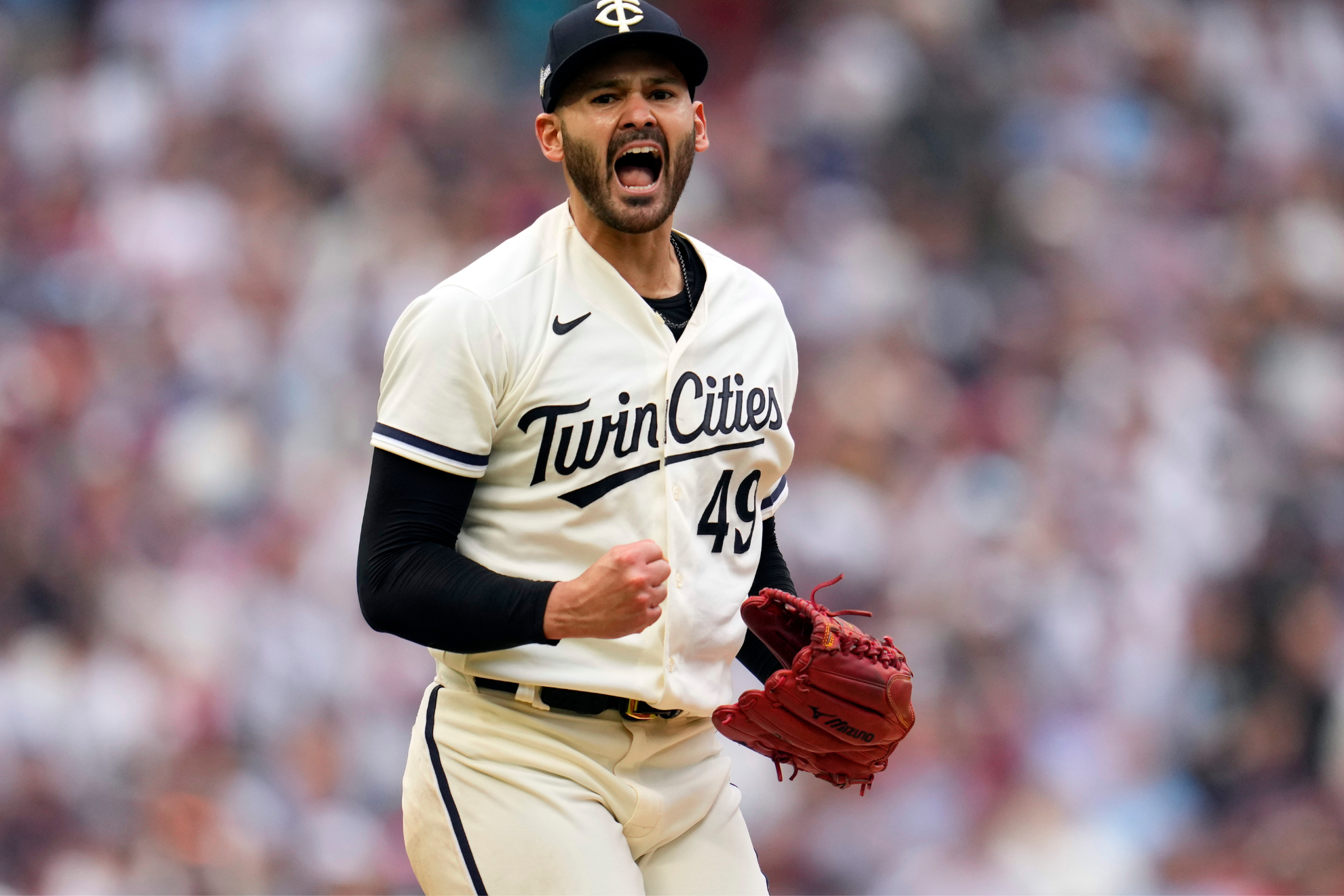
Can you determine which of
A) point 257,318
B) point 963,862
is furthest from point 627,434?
point 257,318

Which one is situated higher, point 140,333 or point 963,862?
point 140,333

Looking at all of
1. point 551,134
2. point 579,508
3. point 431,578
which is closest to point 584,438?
point 579,508

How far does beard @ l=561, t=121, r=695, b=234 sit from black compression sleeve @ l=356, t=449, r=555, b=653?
0.54 meters

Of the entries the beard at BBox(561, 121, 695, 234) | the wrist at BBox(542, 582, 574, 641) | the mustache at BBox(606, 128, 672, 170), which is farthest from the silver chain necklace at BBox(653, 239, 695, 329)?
the wrist at BBox(542, 582, 574, 641)

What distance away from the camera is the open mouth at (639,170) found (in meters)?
2.72

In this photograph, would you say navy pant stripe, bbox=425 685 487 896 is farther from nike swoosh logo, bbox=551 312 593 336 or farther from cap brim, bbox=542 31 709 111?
cap brim, bbox=542 31 709 111

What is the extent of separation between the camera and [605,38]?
2641 mm

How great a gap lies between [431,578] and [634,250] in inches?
30.4

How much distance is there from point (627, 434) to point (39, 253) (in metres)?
5.68

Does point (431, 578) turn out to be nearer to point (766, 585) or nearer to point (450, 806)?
point (450, 806)

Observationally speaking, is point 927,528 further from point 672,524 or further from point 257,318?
point 672,524

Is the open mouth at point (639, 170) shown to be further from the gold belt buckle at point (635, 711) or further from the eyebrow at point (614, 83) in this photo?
the gold belt buckle at point (635, 711)

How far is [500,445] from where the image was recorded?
8.54 ft

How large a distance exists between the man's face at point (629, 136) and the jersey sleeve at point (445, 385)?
0.33 meters
